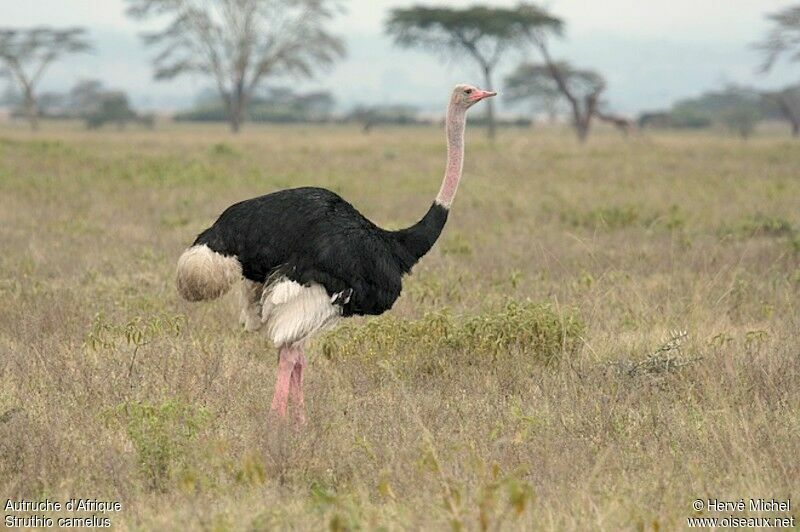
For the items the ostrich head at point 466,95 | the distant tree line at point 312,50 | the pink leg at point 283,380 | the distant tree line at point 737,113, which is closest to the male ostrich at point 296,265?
the pink leg at point 283,380

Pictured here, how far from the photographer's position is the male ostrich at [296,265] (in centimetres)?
540

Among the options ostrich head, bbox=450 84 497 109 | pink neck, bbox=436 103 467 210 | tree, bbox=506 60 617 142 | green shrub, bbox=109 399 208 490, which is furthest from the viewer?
tree, bbox=506 60 617 142

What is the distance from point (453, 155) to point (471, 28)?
3598 centimetres

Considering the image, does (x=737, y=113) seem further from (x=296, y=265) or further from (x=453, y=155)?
(x=296, y=265)

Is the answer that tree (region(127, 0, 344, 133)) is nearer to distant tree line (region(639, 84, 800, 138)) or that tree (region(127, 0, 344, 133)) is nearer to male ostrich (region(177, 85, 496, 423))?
distant tree line (region(639, 84, 800, 138))

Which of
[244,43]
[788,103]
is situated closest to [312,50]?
[244,43]

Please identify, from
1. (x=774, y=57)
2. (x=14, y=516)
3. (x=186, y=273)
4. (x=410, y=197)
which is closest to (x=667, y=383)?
(x=186, y=273)

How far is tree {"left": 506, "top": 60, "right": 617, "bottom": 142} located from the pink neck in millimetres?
28605

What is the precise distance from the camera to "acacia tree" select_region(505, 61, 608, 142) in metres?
36.1

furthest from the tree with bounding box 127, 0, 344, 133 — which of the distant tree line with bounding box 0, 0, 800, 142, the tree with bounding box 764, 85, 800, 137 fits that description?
the tree with bounding box 764, 85, 800, 137

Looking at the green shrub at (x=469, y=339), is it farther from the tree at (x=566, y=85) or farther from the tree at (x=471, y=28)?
the tree at (x=471, y=28)

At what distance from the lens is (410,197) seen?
16.2m

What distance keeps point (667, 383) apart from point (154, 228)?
25.0 feet

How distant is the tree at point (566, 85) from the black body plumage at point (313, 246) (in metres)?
29.4
